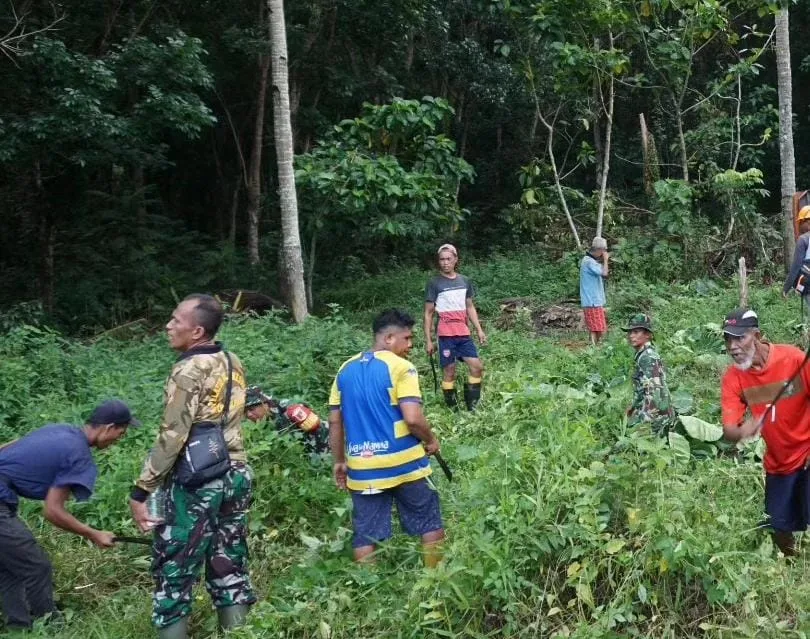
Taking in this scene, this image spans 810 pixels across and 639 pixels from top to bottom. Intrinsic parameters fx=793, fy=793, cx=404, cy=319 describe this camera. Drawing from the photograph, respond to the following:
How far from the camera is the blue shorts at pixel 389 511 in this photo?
407cm

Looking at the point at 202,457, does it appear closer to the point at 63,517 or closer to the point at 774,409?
the point at 63,517

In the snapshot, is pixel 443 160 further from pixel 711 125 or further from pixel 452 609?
pixel 452 609

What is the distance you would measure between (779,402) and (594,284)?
5.78 m

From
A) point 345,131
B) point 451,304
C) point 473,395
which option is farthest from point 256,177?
point 473,395

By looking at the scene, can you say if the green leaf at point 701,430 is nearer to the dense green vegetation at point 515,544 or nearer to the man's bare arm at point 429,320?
the dense green vegetation at point 515,544

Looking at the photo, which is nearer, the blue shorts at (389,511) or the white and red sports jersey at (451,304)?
the blue shorts at (389,511)

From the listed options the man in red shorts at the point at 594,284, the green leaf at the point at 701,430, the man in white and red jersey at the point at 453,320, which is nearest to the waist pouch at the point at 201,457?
the green leaf at the point at 701,430

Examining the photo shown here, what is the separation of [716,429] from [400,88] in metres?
13.5

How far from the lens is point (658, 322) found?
10.3m

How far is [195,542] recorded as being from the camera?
364cm

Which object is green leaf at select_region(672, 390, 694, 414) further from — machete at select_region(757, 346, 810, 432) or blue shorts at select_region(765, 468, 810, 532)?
machete at select_region(757, 346, 810, 432)

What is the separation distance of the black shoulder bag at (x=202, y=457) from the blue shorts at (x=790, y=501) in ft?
8.98

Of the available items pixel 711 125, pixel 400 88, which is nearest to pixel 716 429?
pixel 711 125

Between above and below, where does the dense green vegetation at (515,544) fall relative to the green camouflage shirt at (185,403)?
below
